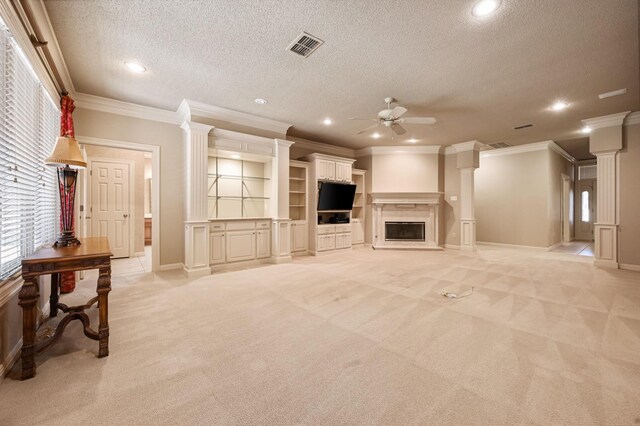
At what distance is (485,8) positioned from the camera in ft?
7.69

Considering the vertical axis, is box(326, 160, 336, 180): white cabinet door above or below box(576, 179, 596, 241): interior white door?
above

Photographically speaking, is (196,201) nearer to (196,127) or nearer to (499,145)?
(196,127)

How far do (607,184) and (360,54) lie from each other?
5.65 metres

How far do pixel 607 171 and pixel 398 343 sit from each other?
6.03 m

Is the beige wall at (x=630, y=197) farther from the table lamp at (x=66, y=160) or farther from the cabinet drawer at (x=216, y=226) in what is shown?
the table lamp at (x=66, y=160)

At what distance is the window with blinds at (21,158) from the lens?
1.95 meters

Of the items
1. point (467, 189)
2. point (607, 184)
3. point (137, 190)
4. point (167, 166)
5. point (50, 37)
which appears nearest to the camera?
point (50, 37)

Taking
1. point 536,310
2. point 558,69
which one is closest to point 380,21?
point 558,69

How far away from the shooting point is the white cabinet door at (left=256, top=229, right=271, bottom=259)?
546cm

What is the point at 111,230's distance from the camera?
19.6 ft

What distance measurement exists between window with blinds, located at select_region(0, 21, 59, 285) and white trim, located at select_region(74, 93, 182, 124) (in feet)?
3.60

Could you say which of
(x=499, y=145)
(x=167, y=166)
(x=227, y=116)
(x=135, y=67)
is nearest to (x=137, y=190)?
(x=167, y=166)

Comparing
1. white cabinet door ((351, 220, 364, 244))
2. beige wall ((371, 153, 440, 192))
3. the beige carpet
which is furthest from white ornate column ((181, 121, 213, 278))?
beige wall ((371, 153, 440, 192))

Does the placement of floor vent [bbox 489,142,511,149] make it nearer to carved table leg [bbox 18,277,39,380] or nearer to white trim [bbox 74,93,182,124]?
white trim [bbox 74,93,182,124]
